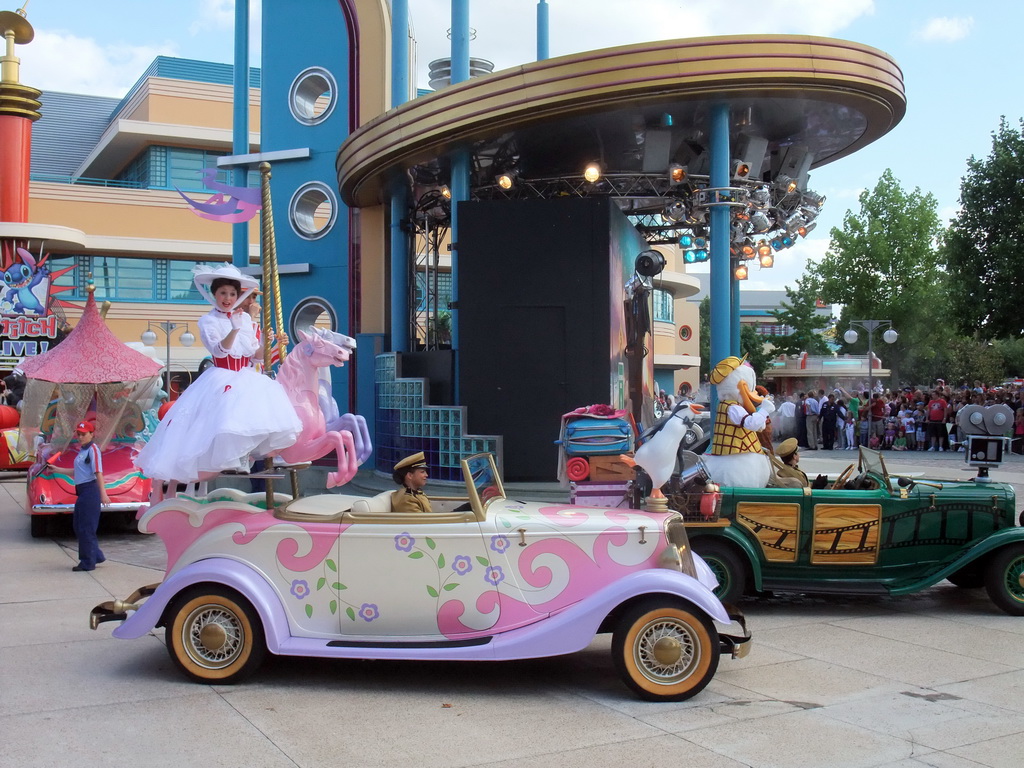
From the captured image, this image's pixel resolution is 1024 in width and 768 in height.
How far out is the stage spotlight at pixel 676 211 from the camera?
56.9ft

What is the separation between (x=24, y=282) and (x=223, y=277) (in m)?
27.9

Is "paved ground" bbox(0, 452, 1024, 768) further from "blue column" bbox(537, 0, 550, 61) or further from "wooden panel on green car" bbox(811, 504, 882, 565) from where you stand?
"blue column" bbox(537, 0, 550, 61)

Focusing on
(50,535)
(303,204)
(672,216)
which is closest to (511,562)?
(50,535)

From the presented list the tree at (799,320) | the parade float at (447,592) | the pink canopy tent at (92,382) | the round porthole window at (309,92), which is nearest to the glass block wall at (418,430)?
the pink canopy tent at (92,382)

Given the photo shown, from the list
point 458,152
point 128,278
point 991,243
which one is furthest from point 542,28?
point 128,278

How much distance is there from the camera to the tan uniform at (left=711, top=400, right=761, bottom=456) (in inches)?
338

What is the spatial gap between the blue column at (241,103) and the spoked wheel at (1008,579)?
16567 millimetres

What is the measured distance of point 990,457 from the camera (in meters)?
8.44

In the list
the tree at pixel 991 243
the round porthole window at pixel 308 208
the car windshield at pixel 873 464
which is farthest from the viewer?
the tree at pixel 991 243

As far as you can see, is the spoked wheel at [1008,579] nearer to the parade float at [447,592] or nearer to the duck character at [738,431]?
the duck character at [738,431]

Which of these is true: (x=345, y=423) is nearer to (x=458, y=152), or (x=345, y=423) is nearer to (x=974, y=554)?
(x=974, y=554)

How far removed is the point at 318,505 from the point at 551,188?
41.3 feet

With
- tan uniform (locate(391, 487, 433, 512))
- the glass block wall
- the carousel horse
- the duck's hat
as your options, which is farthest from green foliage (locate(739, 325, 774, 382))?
tan uniform (locate(391, 487, 433, 512))

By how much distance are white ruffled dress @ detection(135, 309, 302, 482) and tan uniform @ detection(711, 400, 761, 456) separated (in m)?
3.94
